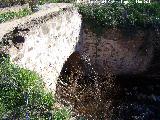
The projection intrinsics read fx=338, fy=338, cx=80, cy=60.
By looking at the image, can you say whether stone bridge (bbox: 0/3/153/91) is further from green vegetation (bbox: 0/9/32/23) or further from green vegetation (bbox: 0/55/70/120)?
green vegetation (bbox: 0/55/70/120)

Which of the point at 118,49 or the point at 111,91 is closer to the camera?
the point at 111,91

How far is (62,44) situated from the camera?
32.4 feet

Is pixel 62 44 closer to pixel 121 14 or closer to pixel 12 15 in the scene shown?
pixel 12 15

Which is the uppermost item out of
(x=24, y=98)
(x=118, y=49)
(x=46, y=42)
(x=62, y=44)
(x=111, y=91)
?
(x=46, y=42)

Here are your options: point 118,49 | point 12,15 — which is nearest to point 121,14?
point 118,49

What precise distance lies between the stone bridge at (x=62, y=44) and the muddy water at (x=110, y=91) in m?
0.33

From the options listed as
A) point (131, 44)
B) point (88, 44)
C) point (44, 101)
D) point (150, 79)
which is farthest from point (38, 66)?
point (150, 79)

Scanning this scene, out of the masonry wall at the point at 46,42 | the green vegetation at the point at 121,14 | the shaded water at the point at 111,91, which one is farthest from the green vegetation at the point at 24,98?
the green vegetation at the point at 121,14

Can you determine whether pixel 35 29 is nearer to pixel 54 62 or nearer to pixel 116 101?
pixel 54 62

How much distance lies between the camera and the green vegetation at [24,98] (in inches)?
214

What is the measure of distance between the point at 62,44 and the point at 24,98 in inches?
169

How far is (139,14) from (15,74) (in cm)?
726

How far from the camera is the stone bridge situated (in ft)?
Result: 25.7

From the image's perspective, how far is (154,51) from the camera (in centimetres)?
1258
